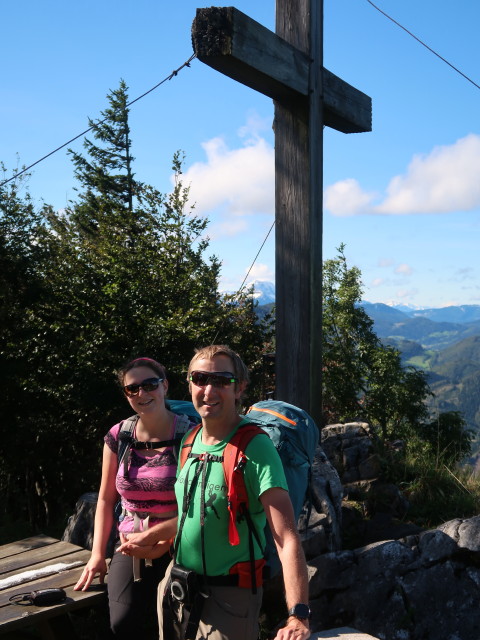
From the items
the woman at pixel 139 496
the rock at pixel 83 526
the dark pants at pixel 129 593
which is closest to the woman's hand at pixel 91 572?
the woman at pixel 139 496

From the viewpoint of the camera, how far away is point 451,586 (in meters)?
3.83

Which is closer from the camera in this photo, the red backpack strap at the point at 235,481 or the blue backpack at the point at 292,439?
the red backpack strap at the point at 235,481

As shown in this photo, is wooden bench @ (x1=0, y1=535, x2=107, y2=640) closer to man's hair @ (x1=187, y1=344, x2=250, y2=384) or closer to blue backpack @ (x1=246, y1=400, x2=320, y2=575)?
blue backpack @ (x1=246, y1=400, x2=320, y2=575)

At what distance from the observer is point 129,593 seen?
3.04 m

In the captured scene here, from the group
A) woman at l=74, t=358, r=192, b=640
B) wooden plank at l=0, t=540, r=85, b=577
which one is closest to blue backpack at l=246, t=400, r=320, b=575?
woman at l=74, t=358, r=192, b=640

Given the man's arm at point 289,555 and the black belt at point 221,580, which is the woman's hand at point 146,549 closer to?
the black belt at point 221,580

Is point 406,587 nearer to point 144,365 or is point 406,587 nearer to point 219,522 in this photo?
point 219,522

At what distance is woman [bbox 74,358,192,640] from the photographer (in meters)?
3.04

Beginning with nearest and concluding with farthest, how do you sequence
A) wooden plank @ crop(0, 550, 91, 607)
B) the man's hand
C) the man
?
the man's hand → the man → wooden plank @ crop(0, 550, 91, 607)

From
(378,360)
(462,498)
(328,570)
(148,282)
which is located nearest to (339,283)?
(378,360)

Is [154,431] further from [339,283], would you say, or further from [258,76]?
[339,283]

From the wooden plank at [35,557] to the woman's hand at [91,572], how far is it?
0.40m

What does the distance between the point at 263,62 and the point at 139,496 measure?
8.68ft

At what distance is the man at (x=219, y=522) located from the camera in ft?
7.72
